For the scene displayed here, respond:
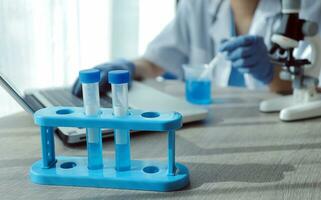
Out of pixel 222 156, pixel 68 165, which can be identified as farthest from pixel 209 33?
pixel 68 165

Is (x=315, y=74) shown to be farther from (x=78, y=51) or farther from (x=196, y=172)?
(x=78, y=51)

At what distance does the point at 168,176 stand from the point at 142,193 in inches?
1.6

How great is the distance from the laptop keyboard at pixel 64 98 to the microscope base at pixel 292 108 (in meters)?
0.33

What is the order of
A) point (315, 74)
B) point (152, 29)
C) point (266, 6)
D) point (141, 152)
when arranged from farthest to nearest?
point (152, 29)
point (266, 6)
point (315, 74)
point (141, 152)

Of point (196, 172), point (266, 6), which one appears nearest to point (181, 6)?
point (266, 6)

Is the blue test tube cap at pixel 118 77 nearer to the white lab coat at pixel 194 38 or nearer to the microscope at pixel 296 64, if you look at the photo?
the microscope at pixel 296 64

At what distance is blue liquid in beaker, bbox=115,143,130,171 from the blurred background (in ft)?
1.51

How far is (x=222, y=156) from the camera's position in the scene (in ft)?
2.10

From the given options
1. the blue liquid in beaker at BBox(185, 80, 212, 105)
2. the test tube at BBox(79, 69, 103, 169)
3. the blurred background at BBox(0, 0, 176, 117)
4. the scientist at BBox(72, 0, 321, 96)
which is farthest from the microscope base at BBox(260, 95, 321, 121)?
the blurred background at BBox(0, 0, 176, 117)

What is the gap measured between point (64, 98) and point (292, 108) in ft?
1.53

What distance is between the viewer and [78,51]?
149 centimetres

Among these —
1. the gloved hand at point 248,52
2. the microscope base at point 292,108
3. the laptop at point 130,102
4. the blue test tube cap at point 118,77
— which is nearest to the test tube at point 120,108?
the blue test tube cap at point 118,77

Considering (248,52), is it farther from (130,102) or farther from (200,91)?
(130,102)

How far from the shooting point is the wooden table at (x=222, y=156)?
52 cm
